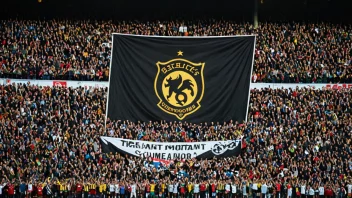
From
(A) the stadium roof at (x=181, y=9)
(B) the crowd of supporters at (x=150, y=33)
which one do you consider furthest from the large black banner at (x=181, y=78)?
(A) the stadium roof at (x=181, y=9)

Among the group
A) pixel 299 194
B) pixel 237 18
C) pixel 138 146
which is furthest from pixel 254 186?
pixel 237 18

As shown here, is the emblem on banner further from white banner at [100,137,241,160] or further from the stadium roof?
the stadium roof

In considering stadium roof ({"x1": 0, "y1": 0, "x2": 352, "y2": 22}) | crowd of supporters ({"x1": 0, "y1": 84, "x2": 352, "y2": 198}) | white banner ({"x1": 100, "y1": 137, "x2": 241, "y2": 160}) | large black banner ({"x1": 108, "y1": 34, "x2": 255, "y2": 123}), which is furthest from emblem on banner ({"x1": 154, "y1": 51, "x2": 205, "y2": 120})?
stadium roof ({"x1": 0, "y1": 0, "x2": 352, "y2": 22})

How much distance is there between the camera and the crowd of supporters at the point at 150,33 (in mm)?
49188

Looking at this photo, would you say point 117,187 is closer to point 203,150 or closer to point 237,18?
point 203,150

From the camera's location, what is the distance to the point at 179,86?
46.4 meters

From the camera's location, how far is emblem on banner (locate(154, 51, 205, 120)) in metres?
45.9

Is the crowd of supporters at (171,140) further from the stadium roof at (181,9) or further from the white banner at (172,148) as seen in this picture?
the stadium roof at (181,9)

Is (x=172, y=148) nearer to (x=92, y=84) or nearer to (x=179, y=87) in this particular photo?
(x=179, y=87)

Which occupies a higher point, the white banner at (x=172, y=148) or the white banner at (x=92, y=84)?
the white banner at (x=92, y=84)

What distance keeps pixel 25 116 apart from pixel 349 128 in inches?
708

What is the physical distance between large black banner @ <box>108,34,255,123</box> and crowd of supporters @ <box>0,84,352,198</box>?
800 millimetres

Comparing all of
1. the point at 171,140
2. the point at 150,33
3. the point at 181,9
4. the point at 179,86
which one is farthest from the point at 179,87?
the point at 181,9

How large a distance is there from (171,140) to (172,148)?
1.97 ft
